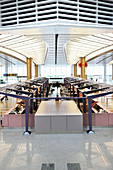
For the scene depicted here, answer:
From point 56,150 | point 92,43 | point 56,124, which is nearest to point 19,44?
point 92,43

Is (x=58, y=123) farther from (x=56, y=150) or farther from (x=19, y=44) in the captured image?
(x=19, y=44)

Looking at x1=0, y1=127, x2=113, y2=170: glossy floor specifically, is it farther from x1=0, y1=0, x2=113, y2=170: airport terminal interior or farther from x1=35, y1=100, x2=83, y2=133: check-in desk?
x1=35, y1=100, x2=83, y2=133: check-in desk

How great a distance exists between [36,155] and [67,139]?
5.84ft

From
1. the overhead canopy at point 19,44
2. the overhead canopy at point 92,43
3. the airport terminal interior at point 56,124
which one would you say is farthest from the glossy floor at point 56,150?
the overhead canopy at point 92,43

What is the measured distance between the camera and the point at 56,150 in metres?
6.00

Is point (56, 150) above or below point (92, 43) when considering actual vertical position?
below

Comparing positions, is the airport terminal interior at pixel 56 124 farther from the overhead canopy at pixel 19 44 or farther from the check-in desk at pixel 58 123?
the overhead canopy at pixel 19 44

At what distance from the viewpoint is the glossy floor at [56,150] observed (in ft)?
16.5

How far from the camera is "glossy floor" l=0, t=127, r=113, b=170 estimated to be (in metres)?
5.04

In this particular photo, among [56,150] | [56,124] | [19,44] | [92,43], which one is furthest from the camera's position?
[92,43]

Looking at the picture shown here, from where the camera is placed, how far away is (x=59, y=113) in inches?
322

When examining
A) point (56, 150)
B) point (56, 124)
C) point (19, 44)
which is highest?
point (19, 44)

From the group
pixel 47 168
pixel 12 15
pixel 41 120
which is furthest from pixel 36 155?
pixel 12 15

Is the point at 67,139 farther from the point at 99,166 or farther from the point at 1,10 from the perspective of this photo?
the point at 1,10
